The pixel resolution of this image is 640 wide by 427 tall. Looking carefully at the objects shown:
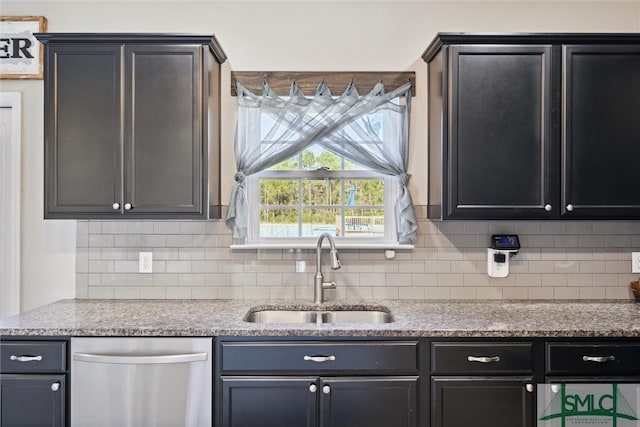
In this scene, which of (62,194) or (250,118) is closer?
(62,194)

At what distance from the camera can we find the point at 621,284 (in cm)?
271

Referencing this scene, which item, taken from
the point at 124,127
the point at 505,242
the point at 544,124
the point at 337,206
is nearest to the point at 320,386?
the point at 337,206

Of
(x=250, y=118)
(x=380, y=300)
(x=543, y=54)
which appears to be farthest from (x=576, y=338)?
(x=250, y=118)

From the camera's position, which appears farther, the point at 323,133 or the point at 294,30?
the point at 294,30

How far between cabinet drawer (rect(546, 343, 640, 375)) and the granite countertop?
0.19 ft

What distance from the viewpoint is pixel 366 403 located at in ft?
6.64

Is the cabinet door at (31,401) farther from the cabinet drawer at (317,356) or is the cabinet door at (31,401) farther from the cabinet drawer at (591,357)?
the cabinet drawer at (591,357)

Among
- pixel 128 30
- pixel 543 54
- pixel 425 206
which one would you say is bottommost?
pixel 425 206

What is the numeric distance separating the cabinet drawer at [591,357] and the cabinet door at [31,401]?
220 centimetres

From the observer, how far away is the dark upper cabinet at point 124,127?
235cm

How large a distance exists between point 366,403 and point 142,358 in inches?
39.8

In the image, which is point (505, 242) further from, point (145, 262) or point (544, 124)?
point (145, 262)

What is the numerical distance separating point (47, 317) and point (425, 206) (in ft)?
6.91

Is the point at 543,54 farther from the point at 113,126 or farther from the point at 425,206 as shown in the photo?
the point at 113,126
